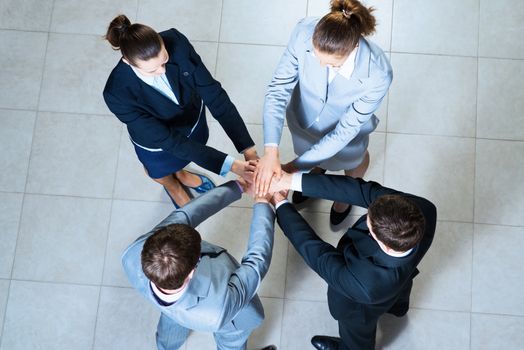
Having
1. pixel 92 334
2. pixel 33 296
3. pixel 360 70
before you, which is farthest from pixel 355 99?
pixel 33 296

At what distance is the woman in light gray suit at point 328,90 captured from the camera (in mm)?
1613

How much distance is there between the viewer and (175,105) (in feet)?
6.57

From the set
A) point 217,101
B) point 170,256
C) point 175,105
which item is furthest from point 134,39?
point 170,256

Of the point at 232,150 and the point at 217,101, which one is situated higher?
the point at 217,101

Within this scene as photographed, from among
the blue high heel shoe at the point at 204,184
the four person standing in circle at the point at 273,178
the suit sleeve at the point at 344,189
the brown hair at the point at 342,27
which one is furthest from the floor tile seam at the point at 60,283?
the brown hair at the point at 342,27

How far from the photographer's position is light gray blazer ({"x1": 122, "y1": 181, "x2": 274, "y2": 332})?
5.40ft

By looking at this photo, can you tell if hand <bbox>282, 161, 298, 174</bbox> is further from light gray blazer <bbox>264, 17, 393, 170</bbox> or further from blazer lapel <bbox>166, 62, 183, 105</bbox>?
blazer lapel <bbox>166, 62, 183, 105</bbox>

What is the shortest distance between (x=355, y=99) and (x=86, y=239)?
1800mm

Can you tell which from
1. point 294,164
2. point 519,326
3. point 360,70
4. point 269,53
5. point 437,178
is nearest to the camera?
point 360,70

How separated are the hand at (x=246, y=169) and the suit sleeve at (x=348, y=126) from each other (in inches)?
7.8

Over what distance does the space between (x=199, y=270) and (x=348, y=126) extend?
81 centimetres

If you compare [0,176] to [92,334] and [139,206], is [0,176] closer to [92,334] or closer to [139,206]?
[139,206]

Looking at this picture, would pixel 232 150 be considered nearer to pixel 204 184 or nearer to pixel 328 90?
pixel 204 184

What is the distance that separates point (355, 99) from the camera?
186 cm
